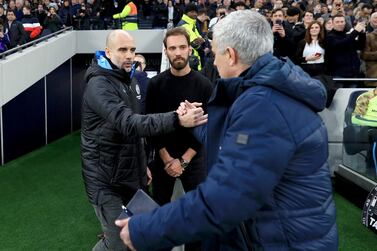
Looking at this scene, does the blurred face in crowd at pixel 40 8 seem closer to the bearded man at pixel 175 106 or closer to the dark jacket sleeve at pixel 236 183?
the bearded man at pixel 175 106

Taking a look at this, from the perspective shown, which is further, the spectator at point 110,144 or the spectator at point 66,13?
the spectator at point 66,13

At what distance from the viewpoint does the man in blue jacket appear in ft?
6.07

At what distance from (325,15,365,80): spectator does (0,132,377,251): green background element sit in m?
2.21

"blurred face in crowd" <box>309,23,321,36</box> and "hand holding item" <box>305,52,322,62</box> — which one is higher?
"blurred face in crowd" <box>309,23,321,36</box>

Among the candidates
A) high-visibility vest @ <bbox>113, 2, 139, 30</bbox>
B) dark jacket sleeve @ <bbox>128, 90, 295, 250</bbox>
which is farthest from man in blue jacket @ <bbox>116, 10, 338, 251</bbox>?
high-visibility vest @ <bbox>113, 2, 139, 30</bbox>

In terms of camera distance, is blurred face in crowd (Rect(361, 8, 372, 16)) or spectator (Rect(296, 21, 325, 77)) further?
blurred face in crowd (Rect(361, 8, 372, 16))

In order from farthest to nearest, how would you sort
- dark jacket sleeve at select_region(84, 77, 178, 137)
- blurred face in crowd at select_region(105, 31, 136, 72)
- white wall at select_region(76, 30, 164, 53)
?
1. white wall at select_region(76, 30, 164, 53)
2. blurred face in crowd at select_region(105, 31, 136, 72)
3. dark jacket sleeve at select_region(84, 77, 178, 137)

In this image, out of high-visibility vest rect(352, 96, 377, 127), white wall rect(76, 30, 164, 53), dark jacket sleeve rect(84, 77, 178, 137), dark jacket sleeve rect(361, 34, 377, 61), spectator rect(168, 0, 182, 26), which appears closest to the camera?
dark jacket sleeve rect(84, 77, 178, 137)

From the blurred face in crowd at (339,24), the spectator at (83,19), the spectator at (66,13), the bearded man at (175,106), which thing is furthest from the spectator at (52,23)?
the bearded man at (175,106)

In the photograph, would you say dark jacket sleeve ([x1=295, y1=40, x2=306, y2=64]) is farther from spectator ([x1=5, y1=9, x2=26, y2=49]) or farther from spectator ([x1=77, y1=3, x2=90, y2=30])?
spectator ([x1=77, y1=3, x2=90, y2=30])

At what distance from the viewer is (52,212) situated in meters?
6.20

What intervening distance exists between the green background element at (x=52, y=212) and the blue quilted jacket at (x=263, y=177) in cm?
329

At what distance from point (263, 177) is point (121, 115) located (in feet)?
5.17

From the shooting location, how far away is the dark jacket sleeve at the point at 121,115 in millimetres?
3080
